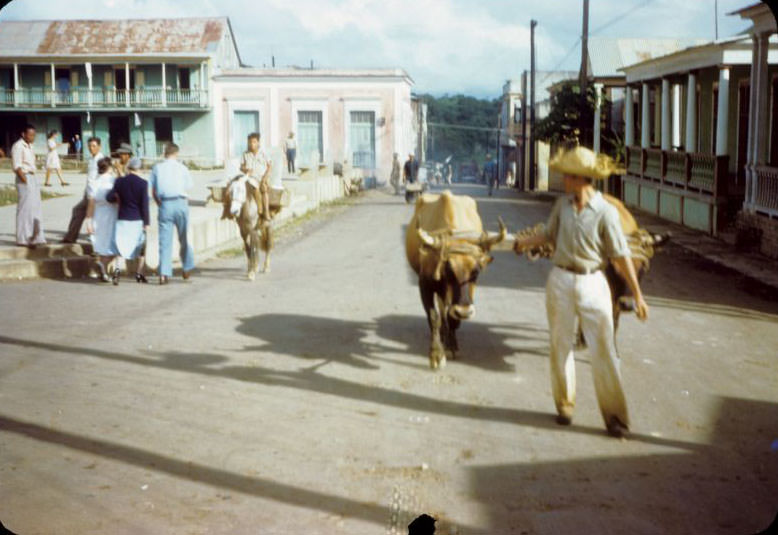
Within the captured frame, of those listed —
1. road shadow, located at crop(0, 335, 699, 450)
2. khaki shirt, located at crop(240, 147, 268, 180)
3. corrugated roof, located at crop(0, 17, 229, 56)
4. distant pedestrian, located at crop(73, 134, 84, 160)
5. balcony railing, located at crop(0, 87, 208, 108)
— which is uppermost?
corrugated roof, located at crop(0, 17, 229, 56)

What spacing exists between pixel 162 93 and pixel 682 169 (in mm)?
33493

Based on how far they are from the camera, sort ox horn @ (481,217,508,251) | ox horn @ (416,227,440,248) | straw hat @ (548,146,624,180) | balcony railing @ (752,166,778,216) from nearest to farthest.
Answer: straw hat @ (548,146,624,180) < ox horn @ (481,217,508,251) < ox horn @ (416,227,440,248) < balcony railing @ (752,166,778,216)

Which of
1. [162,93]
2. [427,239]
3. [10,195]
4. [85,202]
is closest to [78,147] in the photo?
[162,93]

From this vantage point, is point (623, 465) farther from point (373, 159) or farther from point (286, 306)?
point (373, 159)

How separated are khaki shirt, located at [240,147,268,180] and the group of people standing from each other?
853 millimetres

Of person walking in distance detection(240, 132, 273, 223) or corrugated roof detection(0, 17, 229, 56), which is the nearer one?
person walking in distance detection(240, 132, 273, 223)

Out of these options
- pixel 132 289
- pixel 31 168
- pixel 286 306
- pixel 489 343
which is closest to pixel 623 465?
pixel 489 343

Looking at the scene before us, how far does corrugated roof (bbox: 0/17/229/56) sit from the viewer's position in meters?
49.3

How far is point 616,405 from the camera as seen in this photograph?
655cm

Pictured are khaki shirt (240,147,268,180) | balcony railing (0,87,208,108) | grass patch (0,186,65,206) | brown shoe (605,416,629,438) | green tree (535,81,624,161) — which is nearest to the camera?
brown shoe (605,416,629,438)

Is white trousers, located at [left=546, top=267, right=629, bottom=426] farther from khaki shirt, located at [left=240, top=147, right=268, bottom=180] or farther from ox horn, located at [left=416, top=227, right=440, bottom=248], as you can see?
khaki shirt, located at [left=240, top=147, right=268, bottom=180]

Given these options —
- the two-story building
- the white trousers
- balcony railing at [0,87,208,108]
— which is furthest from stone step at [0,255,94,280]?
balcony railing at [0,87,208,108]

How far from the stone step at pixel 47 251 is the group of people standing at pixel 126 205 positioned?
392mm

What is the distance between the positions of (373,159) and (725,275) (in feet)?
101
